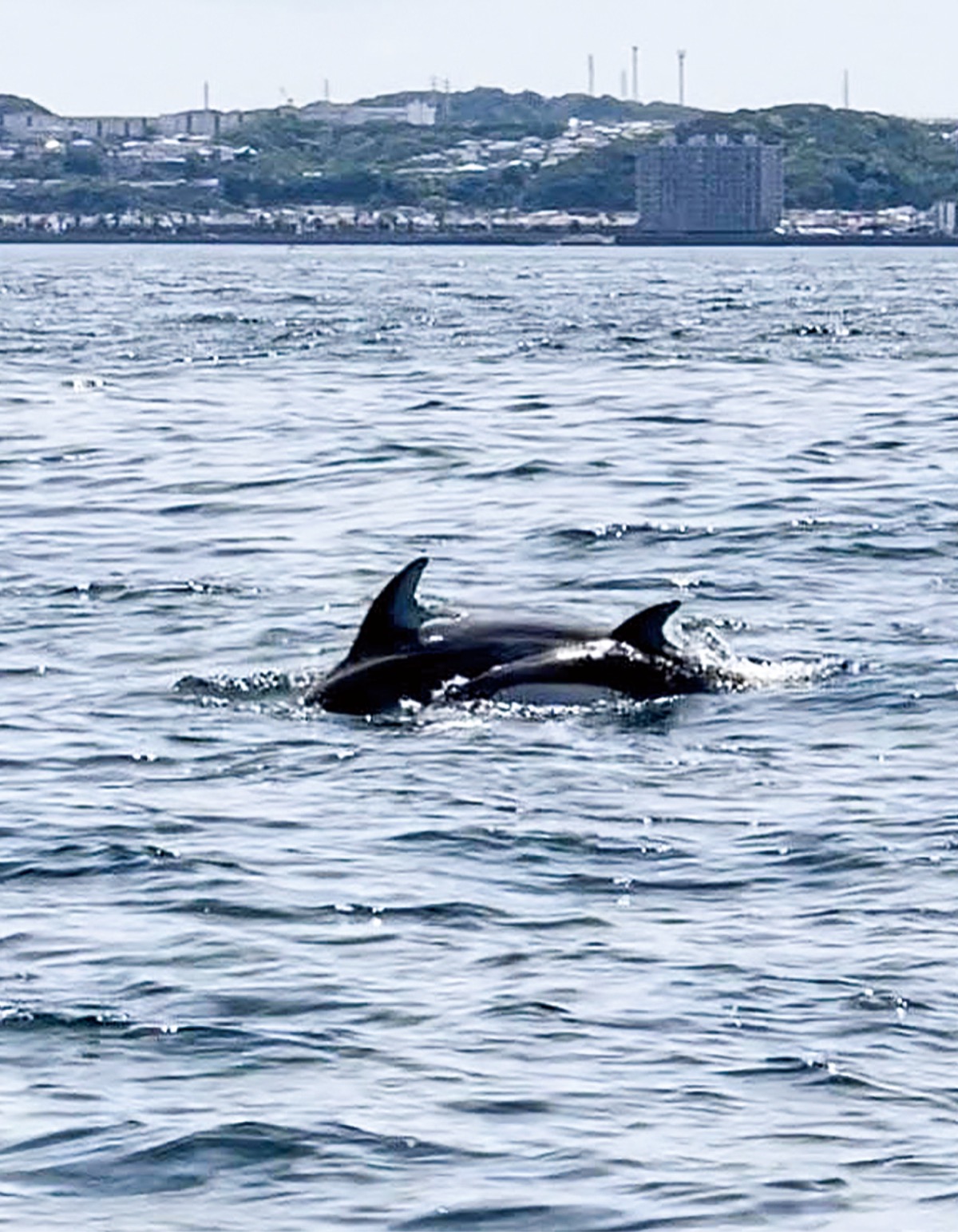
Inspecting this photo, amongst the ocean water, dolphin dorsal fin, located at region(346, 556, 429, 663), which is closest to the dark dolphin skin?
dolphin dorsal fin, located at region(346, 556, 429, 663)

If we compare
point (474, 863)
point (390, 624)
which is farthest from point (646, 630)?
point (474, 863)

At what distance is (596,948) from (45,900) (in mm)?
2466

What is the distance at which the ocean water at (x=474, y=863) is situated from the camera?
41.6 feet

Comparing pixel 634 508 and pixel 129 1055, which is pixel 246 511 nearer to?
pixel 634 508

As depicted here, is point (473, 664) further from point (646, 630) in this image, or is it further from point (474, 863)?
point (474, 863)

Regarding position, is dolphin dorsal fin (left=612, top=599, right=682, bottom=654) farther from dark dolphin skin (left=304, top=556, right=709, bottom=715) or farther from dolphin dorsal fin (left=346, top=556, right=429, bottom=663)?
dolphin dorsal fin (left=346, top=556, right=429, bottom=663)

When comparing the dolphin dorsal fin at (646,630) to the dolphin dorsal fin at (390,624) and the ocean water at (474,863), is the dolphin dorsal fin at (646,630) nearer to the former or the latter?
the ocean water at (474,863)

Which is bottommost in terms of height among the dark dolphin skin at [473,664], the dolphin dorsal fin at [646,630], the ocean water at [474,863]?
the ocean water at [474,863]

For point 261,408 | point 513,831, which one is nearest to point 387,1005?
point 513,831

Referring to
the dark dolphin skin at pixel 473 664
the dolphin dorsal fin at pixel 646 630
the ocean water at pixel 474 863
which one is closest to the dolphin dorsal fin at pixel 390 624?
the dark dolphin skin at pixel 473 664

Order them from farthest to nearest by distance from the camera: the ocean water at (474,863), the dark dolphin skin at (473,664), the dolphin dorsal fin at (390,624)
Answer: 1. the dolphin dorsal fin at (390,624)
2. the dark dolphin skin at (473,664)
3. the ocean water at (474,863)

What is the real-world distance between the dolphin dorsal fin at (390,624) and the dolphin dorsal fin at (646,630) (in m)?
1.11

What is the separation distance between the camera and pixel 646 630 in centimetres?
2133

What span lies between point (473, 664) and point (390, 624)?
0.49 metres
